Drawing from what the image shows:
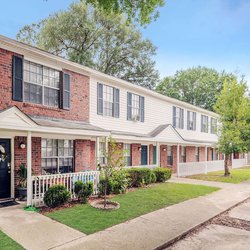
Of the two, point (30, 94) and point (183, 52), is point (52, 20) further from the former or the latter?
point (30, 94)

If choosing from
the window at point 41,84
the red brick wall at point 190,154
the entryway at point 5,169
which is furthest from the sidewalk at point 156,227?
the red brick wall at point 190,154

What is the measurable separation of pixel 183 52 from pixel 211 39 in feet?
16.3

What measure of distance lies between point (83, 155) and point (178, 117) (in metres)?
10.7

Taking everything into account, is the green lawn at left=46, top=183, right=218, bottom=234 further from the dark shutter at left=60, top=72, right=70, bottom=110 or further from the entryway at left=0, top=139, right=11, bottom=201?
the dark shutter at left=60, top=72, right=70, bottom=110

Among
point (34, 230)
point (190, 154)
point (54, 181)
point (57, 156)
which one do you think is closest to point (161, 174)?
point (57, 156)

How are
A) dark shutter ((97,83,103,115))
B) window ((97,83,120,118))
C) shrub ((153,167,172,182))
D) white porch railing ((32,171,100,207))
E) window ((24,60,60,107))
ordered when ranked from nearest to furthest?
white porch railing ((32,171,100,207)) → window ((24,60,60,107)) → dark shutter ((97,83,103,115)) → window ((97,83,120,118)) → shrub ((153,167,172,182))

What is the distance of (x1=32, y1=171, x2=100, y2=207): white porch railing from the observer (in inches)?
339

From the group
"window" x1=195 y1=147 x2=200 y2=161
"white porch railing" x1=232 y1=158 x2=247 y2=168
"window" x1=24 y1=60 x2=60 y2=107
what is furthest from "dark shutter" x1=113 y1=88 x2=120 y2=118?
"white porch railing" x1=232 y1=158 x2=247 y2=168

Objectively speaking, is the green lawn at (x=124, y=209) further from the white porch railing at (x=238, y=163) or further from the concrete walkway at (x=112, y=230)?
the white porch railing at (x=238, y=163)

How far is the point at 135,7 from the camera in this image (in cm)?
→ 624

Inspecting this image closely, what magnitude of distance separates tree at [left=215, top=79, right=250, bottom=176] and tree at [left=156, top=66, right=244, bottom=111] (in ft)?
84.2

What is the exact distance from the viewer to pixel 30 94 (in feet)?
33.0

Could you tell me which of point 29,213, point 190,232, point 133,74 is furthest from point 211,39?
point 133,74

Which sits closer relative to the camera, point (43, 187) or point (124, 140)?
point (43, 187)
